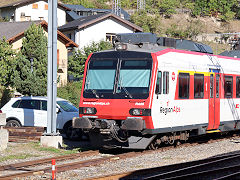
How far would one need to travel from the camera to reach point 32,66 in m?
33.7

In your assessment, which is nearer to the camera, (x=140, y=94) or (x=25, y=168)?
(x=25, y=168)

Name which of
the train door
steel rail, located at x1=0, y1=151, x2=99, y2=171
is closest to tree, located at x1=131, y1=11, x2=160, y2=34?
the train door

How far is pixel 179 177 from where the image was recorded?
10.6 metres

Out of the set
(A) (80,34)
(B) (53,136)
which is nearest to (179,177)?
(B) (53,136)

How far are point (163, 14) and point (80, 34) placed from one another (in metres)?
44.2

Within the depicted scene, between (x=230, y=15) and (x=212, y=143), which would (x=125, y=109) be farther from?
(x=230, y=15)

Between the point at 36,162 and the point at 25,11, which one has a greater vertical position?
the point at 25,11

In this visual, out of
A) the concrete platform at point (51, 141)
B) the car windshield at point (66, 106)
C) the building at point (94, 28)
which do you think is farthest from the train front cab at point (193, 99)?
the building at point (94, 28)

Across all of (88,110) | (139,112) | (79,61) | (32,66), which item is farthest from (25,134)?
(79,61)

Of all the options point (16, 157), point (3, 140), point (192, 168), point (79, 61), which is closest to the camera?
point (192, 168)

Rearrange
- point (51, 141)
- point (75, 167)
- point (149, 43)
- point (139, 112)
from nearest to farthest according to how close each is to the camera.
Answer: point (75, 167), point (139, 112), point (149, 43), point (51, 141)

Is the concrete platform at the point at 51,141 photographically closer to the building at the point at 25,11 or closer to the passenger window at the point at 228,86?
the passenger window at the point at 228,86

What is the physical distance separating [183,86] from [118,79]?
2498 mm

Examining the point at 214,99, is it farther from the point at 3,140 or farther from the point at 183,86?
the point at 3,140
